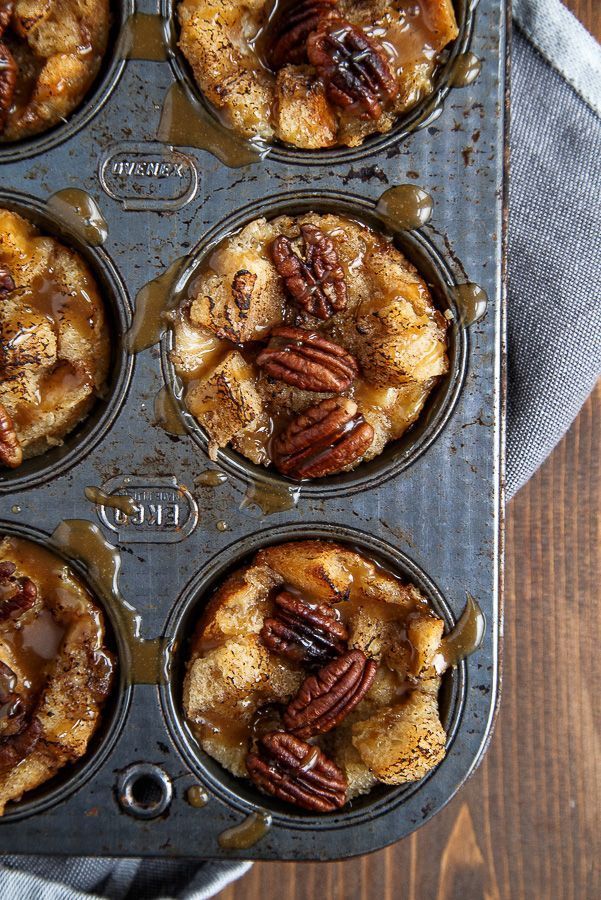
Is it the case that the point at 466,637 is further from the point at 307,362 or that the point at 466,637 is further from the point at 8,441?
the point at 8,441

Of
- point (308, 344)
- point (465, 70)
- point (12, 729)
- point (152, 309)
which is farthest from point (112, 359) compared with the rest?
point (465, 70)

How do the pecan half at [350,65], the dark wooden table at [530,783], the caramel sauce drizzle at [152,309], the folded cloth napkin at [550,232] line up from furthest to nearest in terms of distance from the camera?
the dark wooden table at [530,783] → the folded cloth napkin at [550,232] → the caramel sauce drizzle at [152,309] → the pecan half at [350,65]

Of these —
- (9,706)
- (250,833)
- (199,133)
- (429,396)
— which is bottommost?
(250,833)

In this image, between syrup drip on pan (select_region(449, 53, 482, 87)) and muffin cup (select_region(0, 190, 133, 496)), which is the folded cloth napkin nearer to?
syrup drip on pan (select_region(449, 53, 482, 87))

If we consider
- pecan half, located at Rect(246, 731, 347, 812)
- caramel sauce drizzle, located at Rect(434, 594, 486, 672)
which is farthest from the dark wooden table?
pecan half, located at Rect(246, 731, 347, 812)

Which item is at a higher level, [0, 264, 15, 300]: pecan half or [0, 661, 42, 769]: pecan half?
[0, 264, 15, 300]: pecan half

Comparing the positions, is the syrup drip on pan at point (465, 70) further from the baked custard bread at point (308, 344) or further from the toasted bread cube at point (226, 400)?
the toasted bread cube at point (226, 400)

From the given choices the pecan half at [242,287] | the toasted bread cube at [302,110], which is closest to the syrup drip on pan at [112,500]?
the pecan half at [242,287]
